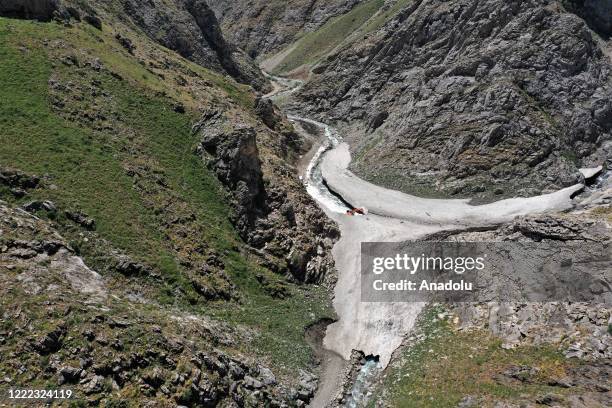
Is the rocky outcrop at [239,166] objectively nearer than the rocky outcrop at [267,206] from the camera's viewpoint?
No

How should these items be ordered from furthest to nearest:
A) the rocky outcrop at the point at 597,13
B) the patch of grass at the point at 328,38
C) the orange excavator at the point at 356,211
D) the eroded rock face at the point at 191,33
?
the patch of grass at the point at 328,38 → the eroded rock face at the point at 191,33 → the rocky outcrop at the point at 597,13 → the orange excavator at the point at 356,211

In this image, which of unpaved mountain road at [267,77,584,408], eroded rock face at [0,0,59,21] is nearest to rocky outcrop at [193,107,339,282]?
unpaved mountain road at [267,77,584,408]

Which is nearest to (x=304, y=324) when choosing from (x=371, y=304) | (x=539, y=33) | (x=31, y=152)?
(x=371, y=304)

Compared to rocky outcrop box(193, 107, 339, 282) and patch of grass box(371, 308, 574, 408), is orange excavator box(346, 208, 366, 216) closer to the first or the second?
rocky outcrop box(193, 107, 339, 282)

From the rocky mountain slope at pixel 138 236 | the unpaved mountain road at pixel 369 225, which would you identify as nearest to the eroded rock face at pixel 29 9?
the rocky mountain slope at pixel 138 236

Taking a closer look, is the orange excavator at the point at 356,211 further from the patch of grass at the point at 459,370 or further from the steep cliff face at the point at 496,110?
the patch of grass at the point at 459,370

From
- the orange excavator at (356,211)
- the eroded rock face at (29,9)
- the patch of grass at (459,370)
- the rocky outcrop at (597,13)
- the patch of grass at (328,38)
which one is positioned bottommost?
the patch of grass at (459,370)

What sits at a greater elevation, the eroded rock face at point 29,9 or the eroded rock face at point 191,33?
the eroded rock face at point 191,33
